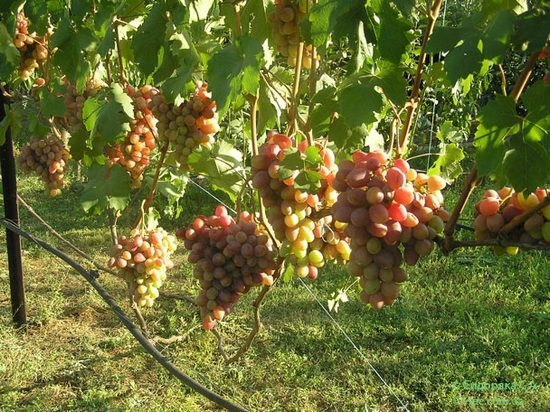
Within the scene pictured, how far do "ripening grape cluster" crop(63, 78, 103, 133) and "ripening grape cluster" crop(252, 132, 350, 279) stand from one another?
0.98 m

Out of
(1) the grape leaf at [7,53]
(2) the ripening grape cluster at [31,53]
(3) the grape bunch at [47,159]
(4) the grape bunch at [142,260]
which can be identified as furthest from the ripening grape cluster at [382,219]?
(3) the grape bunch at [47,159]

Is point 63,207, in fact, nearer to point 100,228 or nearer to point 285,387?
point 100,228

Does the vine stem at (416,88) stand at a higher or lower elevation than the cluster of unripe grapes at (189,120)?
higher

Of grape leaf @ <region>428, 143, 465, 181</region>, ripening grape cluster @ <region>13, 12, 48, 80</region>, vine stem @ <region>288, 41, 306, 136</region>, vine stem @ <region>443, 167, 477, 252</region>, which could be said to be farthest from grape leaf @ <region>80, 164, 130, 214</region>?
vine stem @ <region>443, 167, 477, 252</region>

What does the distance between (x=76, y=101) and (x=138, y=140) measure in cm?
29

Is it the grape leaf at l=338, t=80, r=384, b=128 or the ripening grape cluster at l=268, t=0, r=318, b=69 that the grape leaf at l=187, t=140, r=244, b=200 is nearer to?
the ripening grape cluster at l=268, t=0, r=318, b=69

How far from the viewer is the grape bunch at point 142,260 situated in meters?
2.05

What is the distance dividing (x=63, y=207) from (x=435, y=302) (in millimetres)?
3209

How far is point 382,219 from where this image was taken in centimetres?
95

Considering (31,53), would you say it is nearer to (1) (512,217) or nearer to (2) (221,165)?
(2) (221,165)

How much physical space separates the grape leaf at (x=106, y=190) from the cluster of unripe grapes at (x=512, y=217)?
1.13 metres

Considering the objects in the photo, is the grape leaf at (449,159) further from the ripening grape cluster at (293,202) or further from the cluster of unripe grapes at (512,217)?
the cluster of unripe grapes at (512,217)

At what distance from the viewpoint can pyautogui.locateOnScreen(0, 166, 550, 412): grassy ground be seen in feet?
8.66

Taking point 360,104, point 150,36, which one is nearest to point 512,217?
point 360,104
